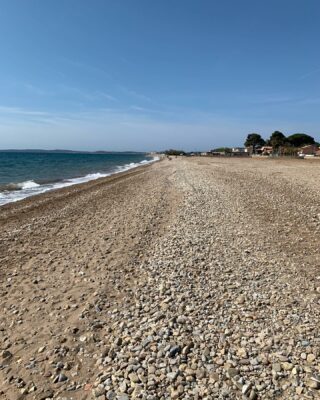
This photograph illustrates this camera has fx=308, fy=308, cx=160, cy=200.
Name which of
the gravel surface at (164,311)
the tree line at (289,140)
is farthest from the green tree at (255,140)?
the gravel surface at (164,311)

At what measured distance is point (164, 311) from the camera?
569cm

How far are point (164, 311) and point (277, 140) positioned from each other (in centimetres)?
11687

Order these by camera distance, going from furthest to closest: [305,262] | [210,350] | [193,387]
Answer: [305,262]
[210,350]
[193,387]

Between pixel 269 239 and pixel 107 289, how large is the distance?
5531 millimetres

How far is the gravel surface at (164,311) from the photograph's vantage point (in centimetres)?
411

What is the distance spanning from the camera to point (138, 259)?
8.47 metres

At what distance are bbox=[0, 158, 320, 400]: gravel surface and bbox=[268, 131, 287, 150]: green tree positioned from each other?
104828 mm

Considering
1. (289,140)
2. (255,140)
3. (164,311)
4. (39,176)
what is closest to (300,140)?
(289,140)

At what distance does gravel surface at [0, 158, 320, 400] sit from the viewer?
4.11 m

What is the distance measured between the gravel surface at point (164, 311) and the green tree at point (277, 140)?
344 ft

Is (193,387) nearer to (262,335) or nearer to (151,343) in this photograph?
(151,343)

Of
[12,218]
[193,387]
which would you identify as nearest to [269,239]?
[193,387]

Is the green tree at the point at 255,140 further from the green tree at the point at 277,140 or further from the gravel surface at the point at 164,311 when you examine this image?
Result: the gravel surface at the point at 164,311

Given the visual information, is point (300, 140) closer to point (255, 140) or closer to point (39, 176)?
point (255, 140)
